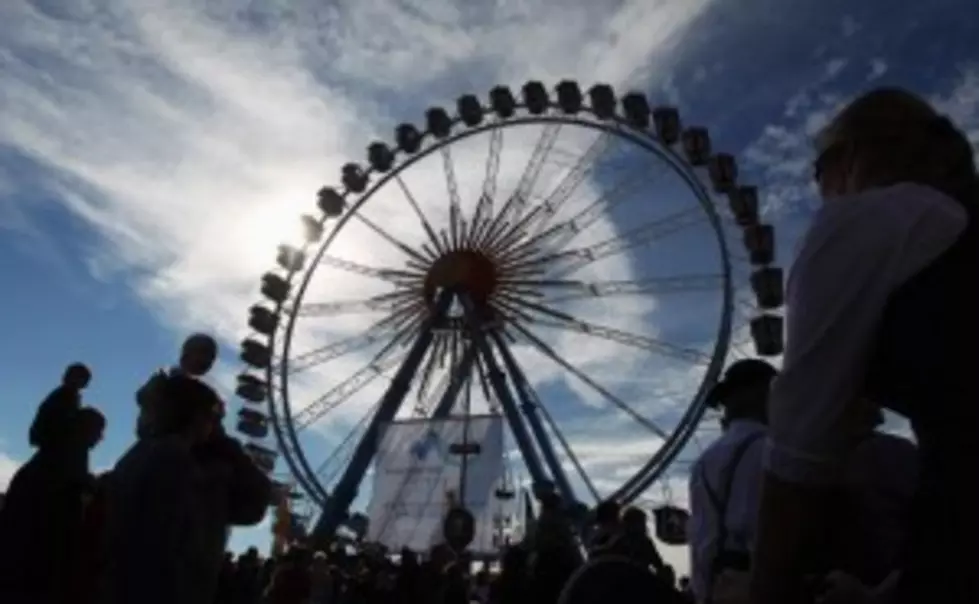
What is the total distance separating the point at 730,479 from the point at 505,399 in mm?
18578

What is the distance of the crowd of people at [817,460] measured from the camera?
1141mm

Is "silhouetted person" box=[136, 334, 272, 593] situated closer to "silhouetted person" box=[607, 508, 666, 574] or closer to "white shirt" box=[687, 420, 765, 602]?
"white shirt" box=[687, 420, 765, 602]

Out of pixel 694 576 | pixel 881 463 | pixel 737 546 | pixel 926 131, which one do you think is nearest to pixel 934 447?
pixel 926 131

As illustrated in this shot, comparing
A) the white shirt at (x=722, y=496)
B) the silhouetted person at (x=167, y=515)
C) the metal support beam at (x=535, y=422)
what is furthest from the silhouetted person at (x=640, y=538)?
the metal support beam at (x=535, y=422)

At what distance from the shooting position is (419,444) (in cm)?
2061

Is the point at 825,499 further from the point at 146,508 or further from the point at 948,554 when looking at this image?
the point at 146,508

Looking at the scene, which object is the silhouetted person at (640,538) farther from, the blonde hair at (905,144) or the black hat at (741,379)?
the blonde hair at (905,144)

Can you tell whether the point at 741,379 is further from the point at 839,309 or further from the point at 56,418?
the point at 56,418

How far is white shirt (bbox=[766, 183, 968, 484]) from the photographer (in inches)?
45.8

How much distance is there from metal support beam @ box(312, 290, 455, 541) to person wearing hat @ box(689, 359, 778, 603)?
1936cm

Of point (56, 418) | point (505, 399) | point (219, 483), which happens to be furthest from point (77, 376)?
point (505, 399)

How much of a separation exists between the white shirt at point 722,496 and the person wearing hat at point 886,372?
54.8 inches

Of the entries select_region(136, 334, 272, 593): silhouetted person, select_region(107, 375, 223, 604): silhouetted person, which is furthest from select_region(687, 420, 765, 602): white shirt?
select_region(107, 375, 223, 604): silhouetted person

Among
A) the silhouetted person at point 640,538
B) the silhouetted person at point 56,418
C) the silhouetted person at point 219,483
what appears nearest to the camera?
the silhouetted person at point 219,483
